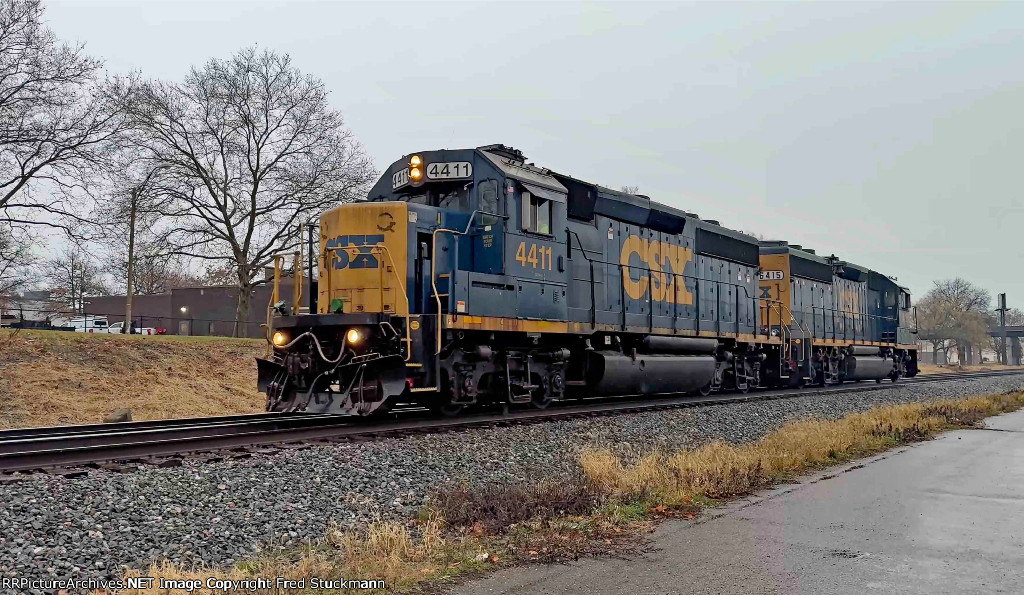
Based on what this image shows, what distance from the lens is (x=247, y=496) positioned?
584cm

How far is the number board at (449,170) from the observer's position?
11.7 meters

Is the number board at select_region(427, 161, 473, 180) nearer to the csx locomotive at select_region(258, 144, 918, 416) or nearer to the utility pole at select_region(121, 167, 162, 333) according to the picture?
the csx locomotive at select_region(258, 144, 918, 416)

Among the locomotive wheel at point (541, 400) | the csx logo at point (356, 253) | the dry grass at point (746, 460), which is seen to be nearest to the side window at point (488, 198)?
the csx logo at point (356, 253)

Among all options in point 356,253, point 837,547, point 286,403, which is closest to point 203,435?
point 286,403

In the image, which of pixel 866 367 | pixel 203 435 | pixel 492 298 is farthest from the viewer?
pixel 866 367

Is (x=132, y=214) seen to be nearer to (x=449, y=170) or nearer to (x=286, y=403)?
(x=449, y=170)

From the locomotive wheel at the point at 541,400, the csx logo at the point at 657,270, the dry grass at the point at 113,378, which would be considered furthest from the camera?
the dry grass at the point at 113,378

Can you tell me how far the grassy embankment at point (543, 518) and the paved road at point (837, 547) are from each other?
0.29m

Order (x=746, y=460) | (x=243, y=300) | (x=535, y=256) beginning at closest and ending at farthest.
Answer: (x=746, y=460), (x=535, y=256), (x=243, y=300)

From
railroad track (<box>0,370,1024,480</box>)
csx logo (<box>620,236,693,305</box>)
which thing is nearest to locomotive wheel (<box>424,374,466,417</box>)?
railroad track (<box>0,370,1024,480</box>)

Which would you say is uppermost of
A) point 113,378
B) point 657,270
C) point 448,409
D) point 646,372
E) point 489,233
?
point 489,233

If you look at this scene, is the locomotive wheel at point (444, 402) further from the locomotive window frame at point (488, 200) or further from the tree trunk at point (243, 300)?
the tree trunk at point (243, 300)

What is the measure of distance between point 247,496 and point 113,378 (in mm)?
14678

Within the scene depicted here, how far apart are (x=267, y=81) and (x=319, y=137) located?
2.65m
